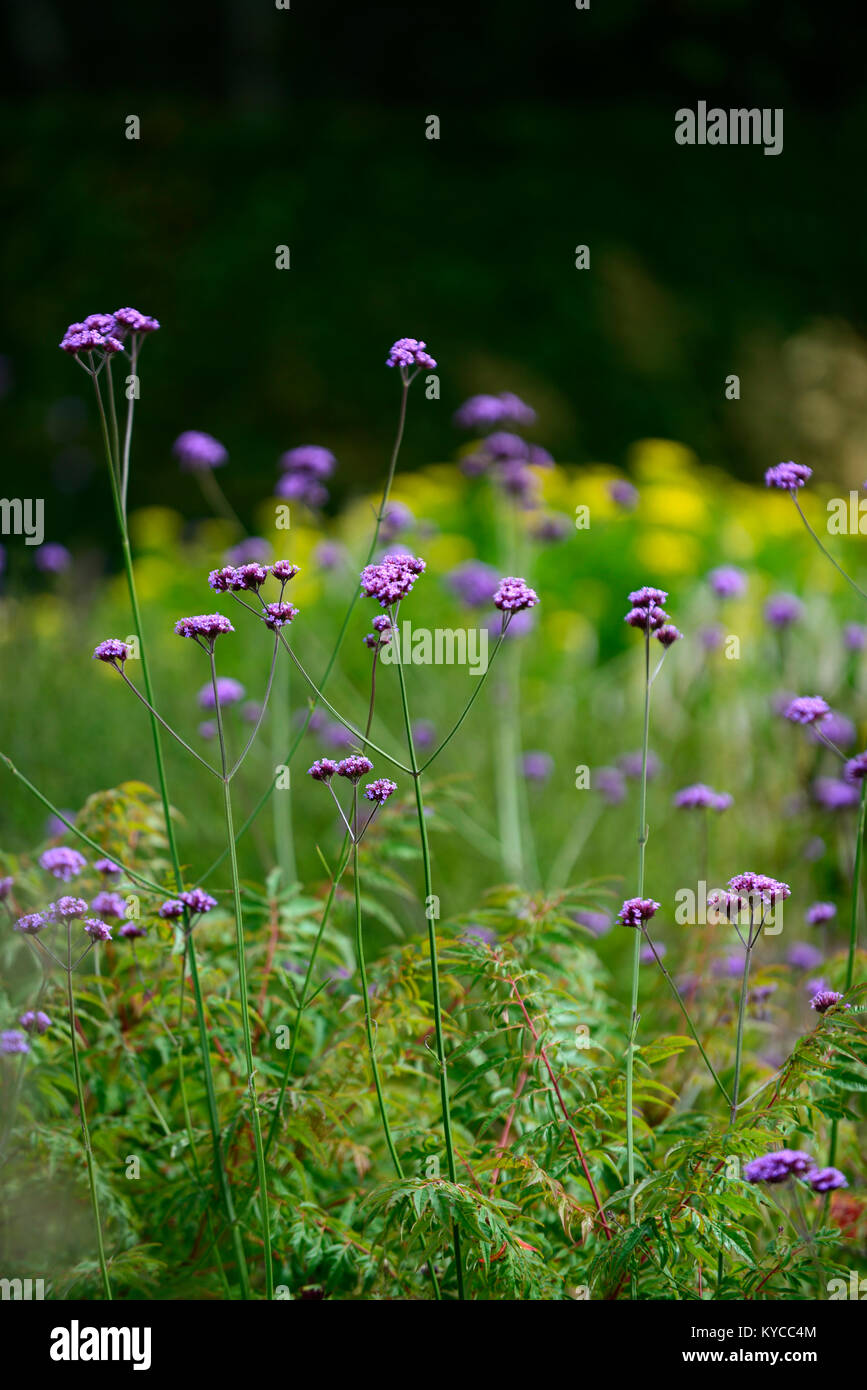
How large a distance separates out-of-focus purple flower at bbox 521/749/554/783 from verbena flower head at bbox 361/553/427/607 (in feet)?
6.77

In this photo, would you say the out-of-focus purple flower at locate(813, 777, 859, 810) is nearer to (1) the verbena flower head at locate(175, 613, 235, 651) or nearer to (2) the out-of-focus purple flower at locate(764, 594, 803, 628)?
(2) the out-of-focus purple flower at locate(764, 594, 803, 628)

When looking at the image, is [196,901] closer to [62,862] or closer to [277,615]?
[62,862]

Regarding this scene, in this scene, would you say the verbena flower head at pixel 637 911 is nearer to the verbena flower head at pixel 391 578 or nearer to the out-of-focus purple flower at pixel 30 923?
the verbena flower head at pixel 391 578

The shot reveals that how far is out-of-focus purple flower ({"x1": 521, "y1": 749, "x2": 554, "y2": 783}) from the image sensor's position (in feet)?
11.2

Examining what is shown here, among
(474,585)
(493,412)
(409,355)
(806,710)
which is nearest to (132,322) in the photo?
(409,355)

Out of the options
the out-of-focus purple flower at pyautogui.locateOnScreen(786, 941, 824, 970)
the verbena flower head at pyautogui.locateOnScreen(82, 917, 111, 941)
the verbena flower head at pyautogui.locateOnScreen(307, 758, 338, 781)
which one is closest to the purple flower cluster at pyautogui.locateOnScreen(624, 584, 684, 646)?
the verbena flower head at pyautogui.locateOnScreen(307, 758, 338, 781)

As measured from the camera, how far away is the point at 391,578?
136 centimetres

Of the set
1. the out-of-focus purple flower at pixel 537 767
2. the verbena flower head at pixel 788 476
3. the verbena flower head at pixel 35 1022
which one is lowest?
the verbena flower head at pixel 35 1022

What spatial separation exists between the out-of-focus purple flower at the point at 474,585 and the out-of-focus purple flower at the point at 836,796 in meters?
0.98

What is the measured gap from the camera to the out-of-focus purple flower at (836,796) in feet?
8.46

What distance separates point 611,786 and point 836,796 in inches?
32.6

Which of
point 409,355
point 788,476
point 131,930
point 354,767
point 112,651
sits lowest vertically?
point 131,930

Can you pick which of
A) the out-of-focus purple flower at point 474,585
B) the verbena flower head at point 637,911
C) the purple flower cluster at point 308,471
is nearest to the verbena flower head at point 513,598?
the verbena flower head at point 637,911

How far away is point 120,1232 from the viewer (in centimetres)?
170
